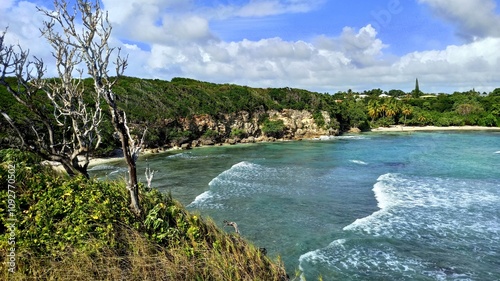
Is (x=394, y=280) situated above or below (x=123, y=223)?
below

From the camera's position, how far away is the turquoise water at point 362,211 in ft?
42.3

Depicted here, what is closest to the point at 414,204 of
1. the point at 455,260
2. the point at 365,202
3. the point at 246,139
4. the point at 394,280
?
the point at 365,202

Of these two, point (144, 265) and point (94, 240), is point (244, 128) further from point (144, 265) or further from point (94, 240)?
point (144, 265)

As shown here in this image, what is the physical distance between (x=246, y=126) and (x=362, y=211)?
49.8 m

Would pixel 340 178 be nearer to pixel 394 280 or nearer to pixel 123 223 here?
pixel 394 280

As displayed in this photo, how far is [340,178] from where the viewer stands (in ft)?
93.5

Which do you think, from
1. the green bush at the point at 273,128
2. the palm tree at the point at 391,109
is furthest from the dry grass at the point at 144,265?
the palm tree at the point at 391,109

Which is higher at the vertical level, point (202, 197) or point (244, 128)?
point (244, 128)

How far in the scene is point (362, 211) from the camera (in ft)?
63.5

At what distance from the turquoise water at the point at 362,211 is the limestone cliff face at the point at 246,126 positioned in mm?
Answer: 24436

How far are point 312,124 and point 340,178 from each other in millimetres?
46424

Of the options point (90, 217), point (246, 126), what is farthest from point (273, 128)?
point (90, 217)

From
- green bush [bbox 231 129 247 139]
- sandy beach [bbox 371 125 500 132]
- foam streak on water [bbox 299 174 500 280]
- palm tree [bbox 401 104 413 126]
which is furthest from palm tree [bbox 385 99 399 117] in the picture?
foam streak on water [bbox 299 174 500 280]

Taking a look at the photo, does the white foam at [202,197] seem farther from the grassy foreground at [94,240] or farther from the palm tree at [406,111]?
the palm tree at [406,111]
